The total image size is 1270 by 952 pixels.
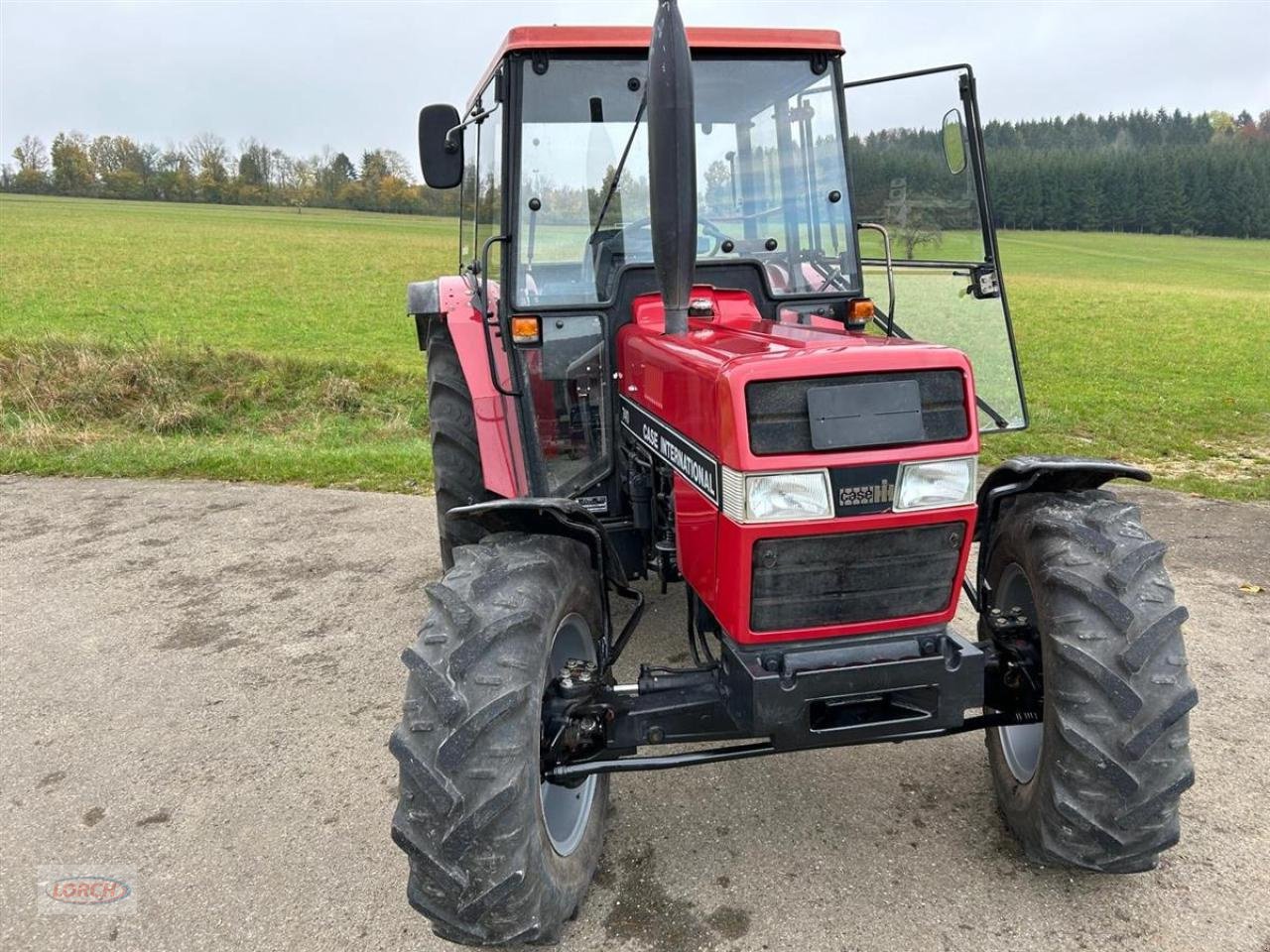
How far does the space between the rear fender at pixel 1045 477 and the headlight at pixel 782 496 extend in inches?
29.4

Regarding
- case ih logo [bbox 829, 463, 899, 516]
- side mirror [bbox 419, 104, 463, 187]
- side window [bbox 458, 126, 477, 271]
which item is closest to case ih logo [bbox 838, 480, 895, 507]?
case ih logo [bbox 829, 463, 899, 516]

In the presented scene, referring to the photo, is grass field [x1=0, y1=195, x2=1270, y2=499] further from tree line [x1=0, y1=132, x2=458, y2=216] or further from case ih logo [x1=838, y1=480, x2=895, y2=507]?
tree line [x1=0, y1=132, x2=458, y2=216]

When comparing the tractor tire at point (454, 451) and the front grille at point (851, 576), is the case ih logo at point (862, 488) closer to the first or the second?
the front grille at point (851, 576)

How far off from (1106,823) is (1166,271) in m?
40.3

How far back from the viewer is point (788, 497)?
6.96 feet

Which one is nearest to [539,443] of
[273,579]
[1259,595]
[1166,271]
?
[273,579]

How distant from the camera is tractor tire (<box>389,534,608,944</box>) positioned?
2.09m

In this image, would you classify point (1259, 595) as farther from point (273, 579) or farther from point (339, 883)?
point (273, 579)

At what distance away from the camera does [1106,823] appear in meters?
2.30

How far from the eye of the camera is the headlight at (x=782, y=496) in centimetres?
211

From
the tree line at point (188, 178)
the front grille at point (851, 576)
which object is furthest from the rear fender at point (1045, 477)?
the tree line at point (188, 178)

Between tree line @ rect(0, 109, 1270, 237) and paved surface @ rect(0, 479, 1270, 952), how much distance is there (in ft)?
6.88

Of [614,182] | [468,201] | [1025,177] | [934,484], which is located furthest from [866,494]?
[1025,177]
